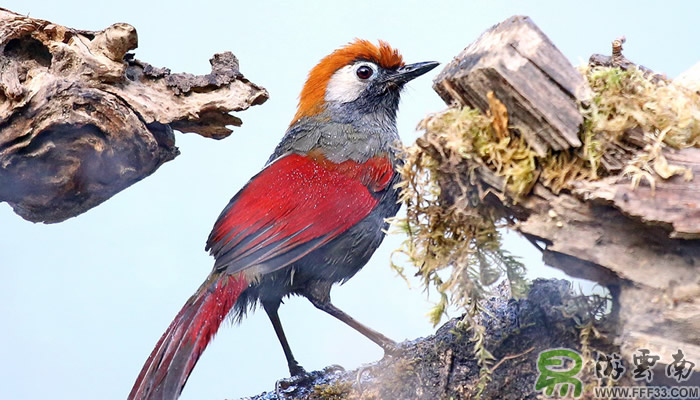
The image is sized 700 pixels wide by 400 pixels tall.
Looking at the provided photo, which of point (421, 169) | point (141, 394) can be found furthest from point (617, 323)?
point (141, 394)

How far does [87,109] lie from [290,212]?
27.8 inches

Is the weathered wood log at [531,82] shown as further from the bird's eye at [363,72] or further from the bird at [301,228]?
the bird's eye at [363,72]

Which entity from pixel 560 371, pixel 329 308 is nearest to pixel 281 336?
pixel 329 308

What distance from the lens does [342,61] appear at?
277 centimetres

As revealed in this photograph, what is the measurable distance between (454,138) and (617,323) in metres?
0.57

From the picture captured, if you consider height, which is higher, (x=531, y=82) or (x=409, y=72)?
(x=409, y=72)

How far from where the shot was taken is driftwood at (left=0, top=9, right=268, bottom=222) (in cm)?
203

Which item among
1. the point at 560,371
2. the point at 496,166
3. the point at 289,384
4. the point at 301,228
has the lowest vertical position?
the point at 560,371

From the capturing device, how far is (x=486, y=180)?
56.4 inches

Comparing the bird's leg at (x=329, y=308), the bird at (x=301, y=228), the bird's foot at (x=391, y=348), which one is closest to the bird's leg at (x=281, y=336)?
the bird at (x=301, y=228)

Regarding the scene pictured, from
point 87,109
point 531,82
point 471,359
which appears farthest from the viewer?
point 87,109

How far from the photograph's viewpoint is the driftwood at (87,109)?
80.0 inches

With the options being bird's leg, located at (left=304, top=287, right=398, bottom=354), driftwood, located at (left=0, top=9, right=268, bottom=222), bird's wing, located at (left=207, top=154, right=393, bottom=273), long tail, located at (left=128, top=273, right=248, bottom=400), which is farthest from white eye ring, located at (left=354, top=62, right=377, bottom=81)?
long tail, located at (left=128, top=273, right=248, bottom=400)

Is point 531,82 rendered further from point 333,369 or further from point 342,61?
point 342,61
